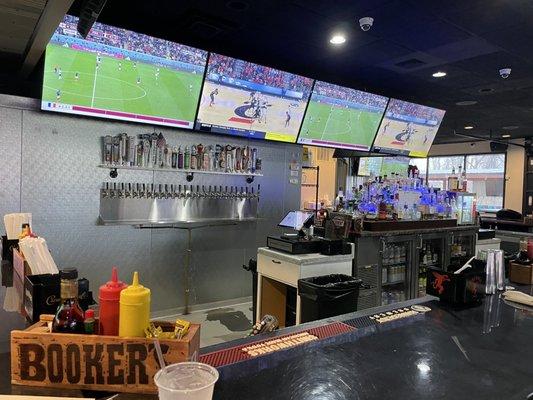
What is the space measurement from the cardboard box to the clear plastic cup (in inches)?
99.8

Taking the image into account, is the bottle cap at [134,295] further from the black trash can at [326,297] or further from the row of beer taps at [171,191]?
the row of beer taps at [171,191]

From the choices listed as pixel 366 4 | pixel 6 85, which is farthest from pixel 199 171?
pixel 366 4

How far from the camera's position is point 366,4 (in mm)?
3129

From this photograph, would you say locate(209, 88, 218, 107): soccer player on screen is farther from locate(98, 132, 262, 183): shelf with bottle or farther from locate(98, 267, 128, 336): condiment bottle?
locate(98, 267, 128, 336): condiment bottle

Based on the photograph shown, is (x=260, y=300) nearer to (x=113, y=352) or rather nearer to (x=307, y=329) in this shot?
(x=307, y=329)

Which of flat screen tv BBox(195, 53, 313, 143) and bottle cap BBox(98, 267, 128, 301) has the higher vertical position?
flat screen tv BBox(195, 53, 313, 143)

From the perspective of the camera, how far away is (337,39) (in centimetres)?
395

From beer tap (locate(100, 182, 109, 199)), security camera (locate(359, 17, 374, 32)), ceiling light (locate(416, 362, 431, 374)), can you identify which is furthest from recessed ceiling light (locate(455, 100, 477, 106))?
ceiling light (locate(416, 362, 431, 374))

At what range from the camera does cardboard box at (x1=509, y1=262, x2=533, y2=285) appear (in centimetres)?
265

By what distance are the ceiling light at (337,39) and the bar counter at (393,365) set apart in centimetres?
296

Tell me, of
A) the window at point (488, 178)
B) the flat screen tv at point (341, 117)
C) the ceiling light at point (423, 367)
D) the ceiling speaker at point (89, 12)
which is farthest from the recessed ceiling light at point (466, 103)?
the ceiling light at point (423, 367)

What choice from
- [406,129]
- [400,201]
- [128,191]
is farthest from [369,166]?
[128,191]

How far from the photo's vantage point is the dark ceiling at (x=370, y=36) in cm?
323

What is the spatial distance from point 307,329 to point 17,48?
10.8 feet
